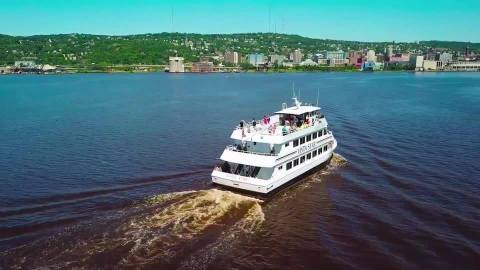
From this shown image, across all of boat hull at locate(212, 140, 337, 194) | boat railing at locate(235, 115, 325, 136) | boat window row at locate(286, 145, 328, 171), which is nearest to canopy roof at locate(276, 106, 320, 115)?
boat railing at locate(235, 115, 325, 136)

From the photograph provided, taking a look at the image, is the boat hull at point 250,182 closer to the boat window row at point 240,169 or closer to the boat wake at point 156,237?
the boat wake at point 156,237

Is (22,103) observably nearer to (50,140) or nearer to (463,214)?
(50,140)

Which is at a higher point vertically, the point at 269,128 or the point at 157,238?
the point at 269,128

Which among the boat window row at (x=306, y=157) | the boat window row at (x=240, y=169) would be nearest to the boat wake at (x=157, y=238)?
the boat window row at (x=240, y=169)

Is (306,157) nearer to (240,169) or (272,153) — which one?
(272,153)

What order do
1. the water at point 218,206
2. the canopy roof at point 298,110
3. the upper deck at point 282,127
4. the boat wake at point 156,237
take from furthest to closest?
the canopy roof at point 298,110 < the upper deck at point 282,127 < the water at point 218,206 < the boat wake at point 156,237

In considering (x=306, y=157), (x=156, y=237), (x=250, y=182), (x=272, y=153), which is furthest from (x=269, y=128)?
(x=156, y=237)

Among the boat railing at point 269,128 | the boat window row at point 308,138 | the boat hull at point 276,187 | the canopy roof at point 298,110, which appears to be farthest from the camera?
the canopy roof at point 298,110

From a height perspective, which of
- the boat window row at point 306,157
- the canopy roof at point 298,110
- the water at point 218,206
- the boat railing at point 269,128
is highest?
the canopy roof at point 298,110
